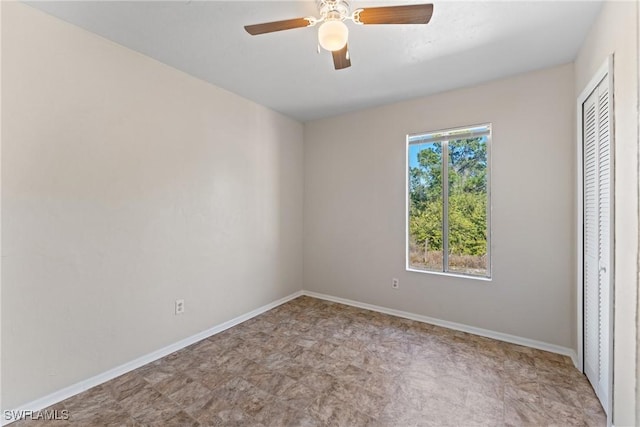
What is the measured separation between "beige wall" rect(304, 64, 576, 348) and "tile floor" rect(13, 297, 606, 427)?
0.42 meters

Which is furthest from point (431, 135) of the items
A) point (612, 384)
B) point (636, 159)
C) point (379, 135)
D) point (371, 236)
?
point (612, 384)

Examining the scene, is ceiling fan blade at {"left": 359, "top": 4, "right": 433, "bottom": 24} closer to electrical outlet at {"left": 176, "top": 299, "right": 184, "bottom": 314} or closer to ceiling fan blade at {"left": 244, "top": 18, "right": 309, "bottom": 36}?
ceiling fan blade at {"left": 244, "top": 18, "right": 309, "bottom": 36}

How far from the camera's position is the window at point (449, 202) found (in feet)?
9.52

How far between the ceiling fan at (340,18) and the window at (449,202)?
6.10 feet

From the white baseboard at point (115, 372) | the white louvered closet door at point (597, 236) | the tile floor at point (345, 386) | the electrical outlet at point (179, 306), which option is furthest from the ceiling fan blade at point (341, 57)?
the white baseboard at point (115, 372)

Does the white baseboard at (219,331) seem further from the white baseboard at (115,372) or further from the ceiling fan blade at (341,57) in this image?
the ceiling fan blade at (341,57)

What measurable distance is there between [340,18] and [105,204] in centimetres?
210

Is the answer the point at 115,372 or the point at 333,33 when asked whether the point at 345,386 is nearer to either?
the point at 115,372

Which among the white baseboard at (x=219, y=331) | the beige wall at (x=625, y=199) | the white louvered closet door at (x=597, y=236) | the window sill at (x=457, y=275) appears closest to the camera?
the beige wall at (x=625, y=199)

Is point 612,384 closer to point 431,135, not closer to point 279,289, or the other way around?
point 431,135

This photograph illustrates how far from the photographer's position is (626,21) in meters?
1.42

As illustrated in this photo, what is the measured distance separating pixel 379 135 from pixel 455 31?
1528 millimetres

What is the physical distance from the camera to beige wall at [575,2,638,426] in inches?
52.5

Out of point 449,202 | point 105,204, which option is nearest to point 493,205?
point 449,202
